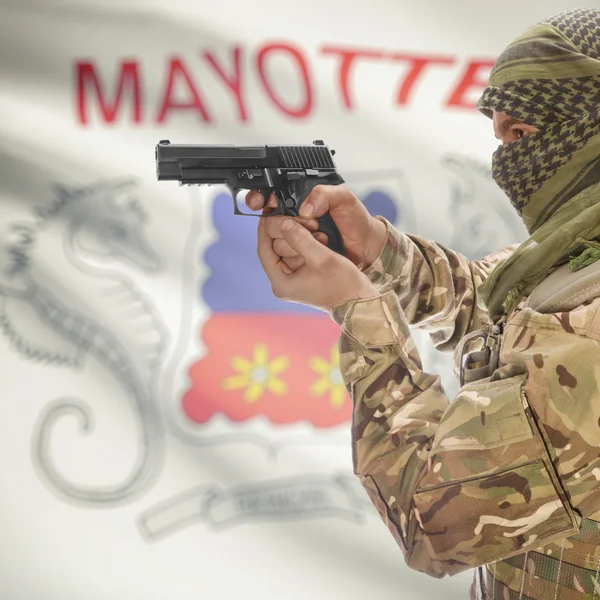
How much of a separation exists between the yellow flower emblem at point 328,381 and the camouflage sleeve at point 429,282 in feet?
1.25

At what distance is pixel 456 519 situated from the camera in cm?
59

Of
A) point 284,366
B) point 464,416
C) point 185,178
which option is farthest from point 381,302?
point 284,366

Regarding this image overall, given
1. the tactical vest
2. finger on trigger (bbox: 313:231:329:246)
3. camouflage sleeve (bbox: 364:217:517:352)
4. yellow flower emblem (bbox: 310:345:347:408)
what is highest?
finger on trigger (bbox: 313:231:329:246)

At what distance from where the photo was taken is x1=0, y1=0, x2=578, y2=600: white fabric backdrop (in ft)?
4.13

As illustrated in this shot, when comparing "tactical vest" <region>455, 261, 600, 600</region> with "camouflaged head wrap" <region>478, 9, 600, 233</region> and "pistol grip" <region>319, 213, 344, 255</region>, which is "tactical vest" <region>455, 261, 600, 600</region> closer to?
"camouflaged head wrap" <region>478, 9, 600, 233</region>

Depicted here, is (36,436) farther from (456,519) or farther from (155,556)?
(456,519)

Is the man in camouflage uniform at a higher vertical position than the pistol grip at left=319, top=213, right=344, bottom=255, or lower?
lower

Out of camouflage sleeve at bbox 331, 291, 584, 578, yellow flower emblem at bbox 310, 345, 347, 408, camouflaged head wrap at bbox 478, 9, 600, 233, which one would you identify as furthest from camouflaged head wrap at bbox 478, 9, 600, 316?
yellow flower emblem at bbox 310, 345, 347, 408

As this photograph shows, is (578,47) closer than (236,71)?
Yes

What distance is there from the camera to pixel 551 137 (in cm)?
71

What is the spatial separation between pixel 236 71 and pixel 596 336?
3.14 ft

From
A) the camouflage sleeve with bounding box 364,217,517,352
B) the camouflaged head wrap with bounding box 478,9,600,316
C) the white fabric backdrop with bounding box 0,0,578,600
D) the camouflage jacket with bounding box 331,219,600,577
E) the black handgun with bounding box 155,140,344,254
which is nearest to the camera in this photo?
the camouflage jacket with bounding box 331,219,600,577

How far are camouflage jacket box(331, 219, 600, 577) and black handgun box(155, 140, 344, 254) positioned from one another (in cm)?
25

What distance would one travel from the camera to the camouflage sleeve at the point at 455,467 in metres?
0.57
